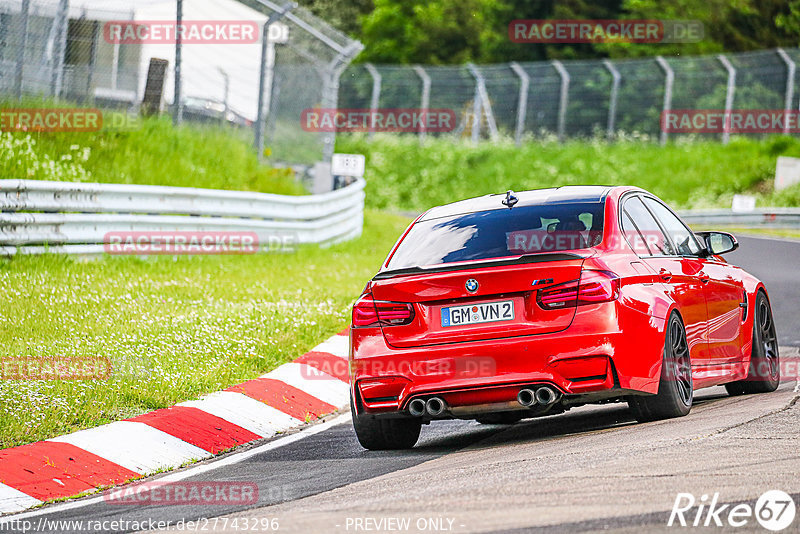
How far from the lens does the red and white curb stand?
269 inches

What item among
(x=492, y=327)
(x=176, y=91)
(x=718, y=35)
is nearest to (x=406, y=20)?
(x=718, y=35)

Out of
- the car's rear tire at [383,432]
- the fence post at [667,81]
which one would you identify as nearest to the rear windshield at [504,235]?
the car's rear tire at [383,432]

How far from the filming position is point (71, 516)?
607cm

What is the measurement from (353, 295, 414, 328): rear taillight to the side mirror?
2.61 metres

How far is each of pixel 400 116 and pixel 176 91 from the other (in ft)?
82.3

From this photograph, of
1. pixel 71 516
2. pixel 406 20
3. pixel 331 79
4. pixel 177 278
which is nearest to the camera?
pixel 71 516

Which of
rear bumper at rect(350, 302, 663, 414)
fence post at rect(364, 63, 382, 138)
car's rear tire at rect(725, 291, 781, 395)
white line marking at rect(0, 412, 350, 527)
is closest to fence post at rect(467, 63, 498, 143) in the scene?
fence post at rect(364, 63, 382, 138)

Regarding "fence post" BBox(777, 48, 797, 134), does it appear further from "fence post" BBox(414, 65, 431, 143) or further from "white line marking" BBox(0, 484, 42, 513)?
"white line marking" BBox(0, 484, 42, 513)

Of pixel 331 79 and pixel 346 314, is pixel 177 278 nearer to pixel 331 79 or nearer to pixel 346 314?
pixel 346 314

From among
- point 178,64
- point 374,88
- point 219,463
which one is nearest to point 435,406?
point 219,463

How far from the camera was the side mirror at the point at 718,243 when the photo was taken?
8930 mm

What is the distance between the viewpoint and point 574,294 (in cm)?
708

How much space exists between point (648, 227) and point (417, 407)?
→ 204 centimetres

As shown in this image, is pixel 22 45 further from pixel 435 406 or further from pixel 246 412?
pixel 435 406
